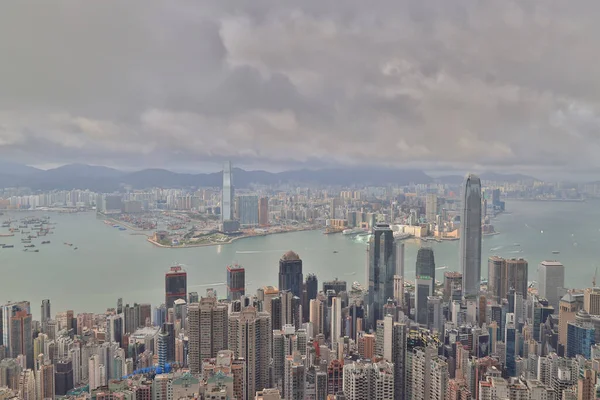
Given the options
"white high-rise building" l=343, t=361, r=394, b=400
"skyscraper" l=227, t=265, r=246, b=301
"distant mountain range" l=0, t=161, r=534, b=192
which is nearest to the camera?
"white high-rise building" l=343, t=361, r=394, b=400

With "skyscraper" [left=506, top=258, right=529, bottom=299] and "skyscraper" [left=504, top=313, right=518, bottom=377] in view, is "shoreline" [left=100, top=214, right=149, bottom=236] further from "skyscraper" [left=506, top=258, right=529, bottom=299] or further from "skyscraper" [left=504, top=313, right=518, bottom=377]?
"skyscraper" [left=506, top=258, right=529, bottom=299]

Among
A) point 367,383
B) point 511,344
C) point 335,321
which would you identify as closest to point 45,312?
point 335,321

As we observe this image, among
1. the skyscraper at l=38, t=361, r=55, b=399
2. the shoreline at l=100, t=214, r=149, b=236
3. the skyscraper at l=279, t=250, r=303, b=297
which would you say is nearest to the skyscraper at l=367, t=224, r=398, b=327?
the skyscraper at l=279, t=250, r=303, b=297

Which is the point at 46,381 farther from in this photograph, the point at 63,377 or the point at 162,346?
the point at 162,346

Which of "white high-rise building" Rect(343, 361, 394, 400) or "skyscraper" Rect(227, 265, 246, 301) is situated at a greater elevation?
"skyscraper" Rect(227, 265, 246, 301)

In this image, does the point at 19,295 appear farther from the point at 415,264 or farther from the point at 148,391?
the point at 415,264

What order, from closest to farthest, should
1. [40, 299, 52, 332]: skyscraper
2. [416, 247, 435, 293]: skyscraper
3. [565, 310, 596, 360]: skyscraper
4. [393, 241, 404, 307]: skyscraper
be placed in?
1. [565, 310, 596, 360]: skyscraper
2. [40, 299, 52, 332]: skyscraper
3. [393, 241, 404, 307]: skyscraper
4. [416, 247, 435, 293]: skyscraper
